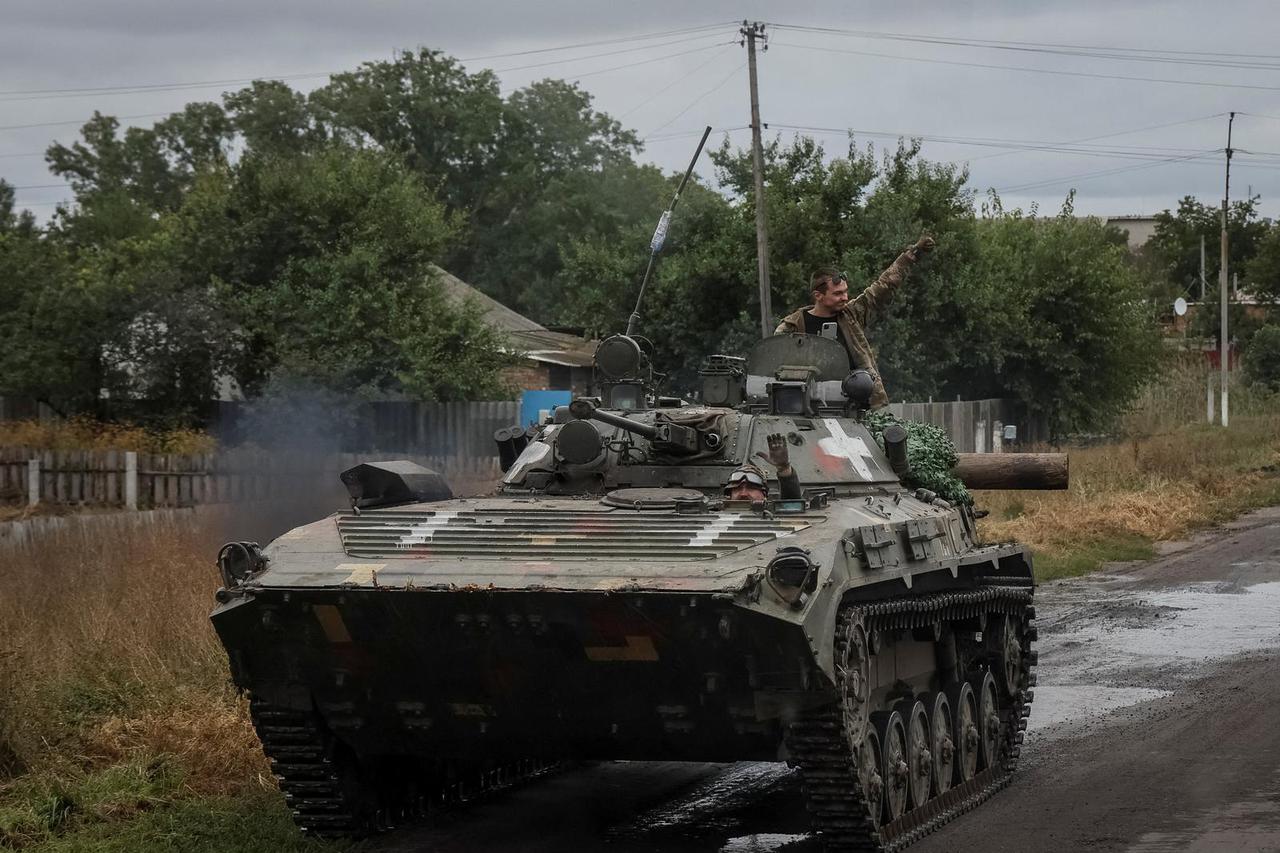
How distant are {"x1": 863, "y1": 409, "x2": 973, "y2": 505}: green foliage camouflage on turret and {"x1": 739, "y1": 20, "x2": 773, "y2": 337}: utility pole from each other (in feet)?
41.9

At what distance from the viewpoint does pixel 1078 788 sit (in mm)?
10023

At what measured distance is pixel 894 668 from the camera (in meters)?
9.51

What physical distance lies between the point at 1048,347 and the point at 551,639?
26.6 meters

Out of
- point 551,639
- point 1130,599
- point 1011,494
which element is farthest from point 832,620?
point 1011,494

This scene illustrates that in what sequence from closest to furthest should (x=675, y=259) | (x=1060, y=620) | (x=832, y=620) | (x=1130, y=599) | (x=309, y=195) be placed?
(x=832, y=620) < (x=1060, y=620) < (x=1130, y=599) < (x=309, y=195) < (x=675, y=259)

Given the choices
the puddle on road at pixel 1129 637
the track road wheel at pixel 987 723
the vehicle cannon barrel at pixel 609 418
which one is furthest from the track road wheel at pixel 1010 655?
the vehicle cannon barrel at pixel 609 418

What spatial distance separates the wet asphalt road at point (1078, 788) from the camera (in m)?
8.81

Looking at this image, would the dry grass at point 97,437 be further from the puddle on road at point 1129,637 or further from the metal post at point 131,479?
the puddle on road at point 1129,637

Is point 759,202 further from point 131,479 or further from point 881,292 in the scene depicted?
point 881,292

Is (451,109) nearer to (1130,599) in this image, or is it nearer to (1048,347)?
(1048,347)

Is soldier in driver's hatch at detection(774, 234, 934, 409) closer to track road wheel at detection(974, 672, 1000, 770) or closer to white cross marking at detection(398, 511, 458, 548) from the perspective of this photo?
track road wheel at detection(974, 672, 1000, 770)

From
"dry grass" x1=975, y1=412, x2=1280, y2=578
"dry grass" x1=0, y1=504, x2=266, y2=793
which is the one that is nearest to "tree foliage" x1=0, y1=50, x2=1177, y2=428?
"dry grass" x1=975, y1=412, x2=1280, y2=578

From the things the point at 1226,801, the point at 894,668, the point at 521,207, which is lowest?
the point at 1226,801

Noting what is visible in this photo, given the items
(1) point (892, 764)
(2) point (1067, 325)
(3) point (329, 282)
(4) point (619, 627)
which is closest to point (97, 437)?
(3) point (329, 282)
